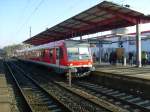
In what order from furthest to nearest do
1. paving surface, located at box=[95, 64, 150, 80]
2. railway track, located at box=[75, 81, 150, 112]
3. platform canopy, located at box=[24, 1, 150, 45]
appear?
platform canopy, located at box=[24, 1, 150, 45] → paving surface, located at box=[95, 64, 150, 80] → railway track, located at box=[75, 81, 150, 112]

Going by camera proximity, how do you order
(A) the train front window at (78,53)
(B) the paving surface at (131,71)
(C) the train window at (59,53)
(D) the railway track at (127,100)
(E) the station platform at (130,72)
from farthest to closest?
(C) the train window at (59,53) < (A) the train front window at (78,53) < (B) the paving surface at (131,71) < (E) the station platform at (130,72) < (D) the railway track at (127,100)

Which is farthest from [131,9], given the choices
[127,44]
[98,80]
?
[127,44]

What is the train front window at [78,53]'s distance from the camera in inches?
918

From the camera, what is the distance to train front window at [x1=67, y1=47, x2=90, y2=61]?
23312mm

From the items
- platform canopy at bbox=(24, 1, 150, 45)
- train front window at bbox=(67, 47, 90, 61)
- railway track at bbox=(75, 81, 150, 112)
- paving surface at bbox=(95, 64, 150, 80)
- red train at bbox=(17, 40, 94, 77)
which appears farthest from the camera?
platform canopy at bbox=(24, 1, 150, 45)

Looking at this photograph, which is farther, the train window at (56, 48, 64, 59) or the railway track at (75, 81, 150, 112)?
the train window at (56, 48, 64, 59)

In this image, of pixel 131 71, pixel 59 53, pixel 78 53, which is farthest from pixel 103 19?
pixel 131 71

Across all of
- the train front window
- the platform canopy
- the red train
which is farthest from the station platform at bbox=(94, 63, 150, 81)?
the platform canopy

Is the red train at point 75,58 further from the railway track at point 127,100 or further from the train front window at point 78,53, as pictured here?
the railway track at point 127,100

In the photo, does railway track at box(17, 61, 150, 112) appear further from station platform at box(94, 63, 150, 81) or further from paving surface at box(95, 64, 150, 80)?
paving surface at box(95, 64, 150, 80)

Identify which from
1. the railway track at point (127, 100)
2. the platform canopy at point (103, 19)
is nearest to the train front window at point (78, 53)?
the platform canopy at point (103, 19)

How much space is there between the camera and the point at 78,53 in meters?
23.6

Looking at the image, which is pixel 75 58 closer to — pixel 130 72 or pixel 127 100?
pixel 130 72

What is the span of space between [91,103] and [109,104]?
0.77 metres
